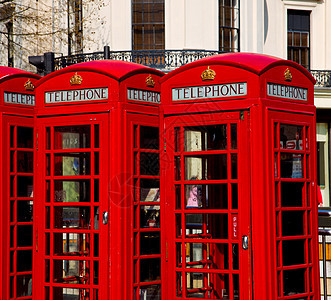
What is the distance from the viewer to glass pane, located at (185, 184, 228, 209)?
7.36m

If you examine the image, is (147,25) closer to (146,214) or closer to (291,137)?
(146,214)

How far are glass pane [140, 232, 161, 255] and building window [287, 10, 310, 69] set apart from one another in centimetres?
1809

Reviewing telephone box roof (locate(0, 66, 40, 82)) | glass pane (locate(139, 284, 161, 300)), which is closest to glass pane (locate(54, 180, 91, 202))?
glass pane (locate(139, 284, 161, 300))

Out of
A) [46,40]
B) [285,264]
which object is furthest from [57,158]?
[46,40]

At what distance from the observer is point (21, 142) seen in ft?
29.4

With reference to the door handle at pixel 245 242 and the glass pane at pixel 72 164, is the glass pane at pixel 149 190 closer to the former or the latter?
the glass pane at pixel 72 164

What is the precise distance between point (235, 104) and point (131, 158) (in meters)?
1.29

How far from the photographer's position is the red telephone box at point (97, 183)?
767 centimetres

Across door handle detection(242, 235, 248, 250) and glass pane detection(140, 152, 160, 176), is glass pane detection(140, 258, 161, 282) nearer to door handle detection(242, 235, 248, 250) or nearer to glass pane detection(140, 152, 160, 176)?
glass pane detection(140, 152, 160, 176)

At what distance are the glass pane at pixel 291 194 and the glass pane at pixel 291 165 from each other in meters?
0.09

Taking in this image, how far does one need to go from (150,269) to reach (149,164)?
1129mm

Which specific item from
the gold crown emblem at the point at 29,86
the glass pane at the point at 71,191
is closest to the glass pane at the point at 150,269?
the glass pane at the point at 71,191

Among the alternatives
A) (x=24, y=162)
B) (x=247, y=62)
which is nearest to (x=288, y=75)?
(x=247, y=62)

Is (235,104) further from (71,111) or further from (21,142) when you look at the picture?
(21,142)
